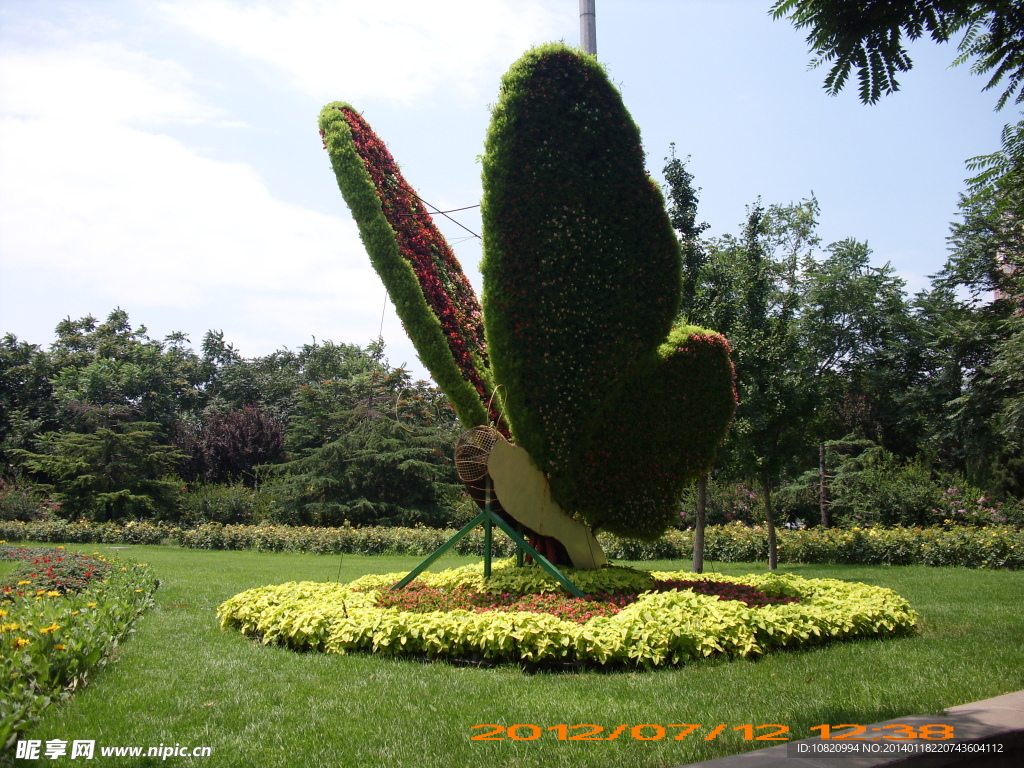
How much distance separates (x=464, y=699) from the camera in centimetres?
454

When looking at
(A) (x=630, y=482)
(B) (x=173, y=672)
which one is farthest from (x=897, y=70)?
(B) (x=173, y=672)

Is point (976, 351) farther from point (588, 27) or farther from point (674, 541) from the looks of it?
point (588, 27)

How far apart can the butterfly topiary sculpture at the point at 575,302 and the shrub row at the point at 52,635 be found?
3718 mm

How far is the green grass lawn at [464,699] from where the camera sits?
11.8 feet

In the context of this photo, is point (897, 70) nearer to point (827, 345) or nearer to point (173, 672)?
point (173, 672)

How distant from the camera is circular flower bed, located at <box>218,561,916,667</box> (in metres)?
5.49

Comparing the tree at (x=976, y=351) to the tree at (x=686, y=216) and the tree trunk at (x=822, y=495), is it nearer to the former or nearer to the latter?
the tree trunk at (x=822, y=495)

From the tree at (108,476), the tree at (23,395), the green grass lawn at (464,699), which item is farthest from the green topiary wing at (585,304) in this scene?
the tree at (23,395)

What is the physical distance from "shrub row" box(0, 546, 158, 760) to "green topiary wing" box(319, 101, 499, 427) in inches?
151

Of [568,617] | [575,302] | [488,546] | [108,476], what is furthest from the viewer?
[108,476]

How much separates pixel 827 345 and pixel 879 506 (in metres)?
11.8

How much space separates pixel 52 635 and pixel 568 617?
382 cm

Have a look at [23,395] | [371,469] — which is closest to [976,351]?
[371,469]

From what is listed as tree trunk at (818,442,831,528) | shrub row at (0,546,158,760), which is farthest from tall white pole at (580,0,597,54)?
tree trunk at (818,442,831,528)
